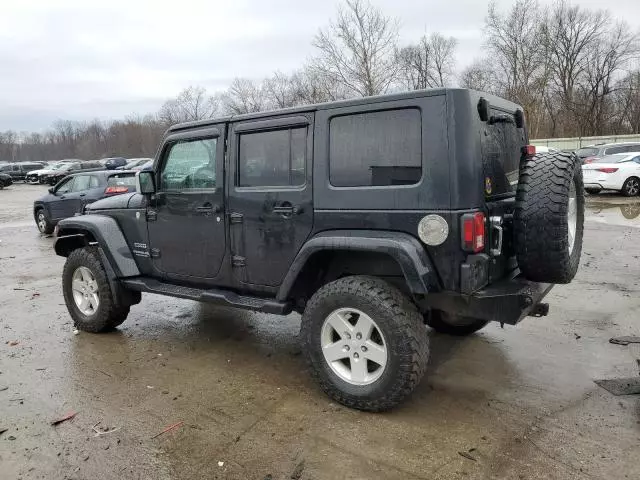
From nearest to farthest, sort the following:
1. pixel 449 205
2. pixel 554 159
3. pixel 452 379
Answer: pixel 449 205
pixel 554 159
pixel 452 379

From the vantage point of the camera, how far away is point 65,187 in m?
13.9

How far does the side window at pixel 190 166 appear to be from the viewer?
4.42m

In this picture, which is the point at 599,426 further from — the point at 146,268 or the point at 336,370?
the point at 146,268

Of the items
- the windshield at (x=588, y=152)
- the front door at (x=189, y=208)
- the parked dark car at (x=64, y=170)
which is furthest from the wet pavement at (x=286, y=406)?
the parked dark car at (x=64, y=170)

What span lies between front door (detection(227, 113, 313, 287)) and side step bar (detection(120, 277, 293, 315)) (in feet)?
0.50

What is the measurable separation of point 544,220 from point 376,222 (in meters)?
1.03

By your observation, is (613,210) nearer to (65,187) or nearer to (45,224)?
(65,187)

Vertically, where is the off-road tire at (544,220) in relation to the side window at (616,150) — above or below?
below

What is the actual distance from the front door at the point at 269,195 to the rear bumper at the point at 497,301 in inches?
43.7

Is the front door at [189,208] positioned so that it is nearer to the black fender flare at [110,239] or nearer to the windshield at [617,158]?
the black fender flare at [110,239]

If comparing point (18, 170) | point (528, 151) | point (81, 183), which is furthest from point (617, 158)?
point (18, 170)

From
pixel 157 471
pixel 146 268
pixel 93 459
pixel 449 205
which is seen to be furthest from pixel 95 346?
pixel 449 205

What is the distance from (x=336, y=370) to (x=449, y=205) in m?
1.38

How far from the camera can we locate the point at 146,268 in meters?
5.03
